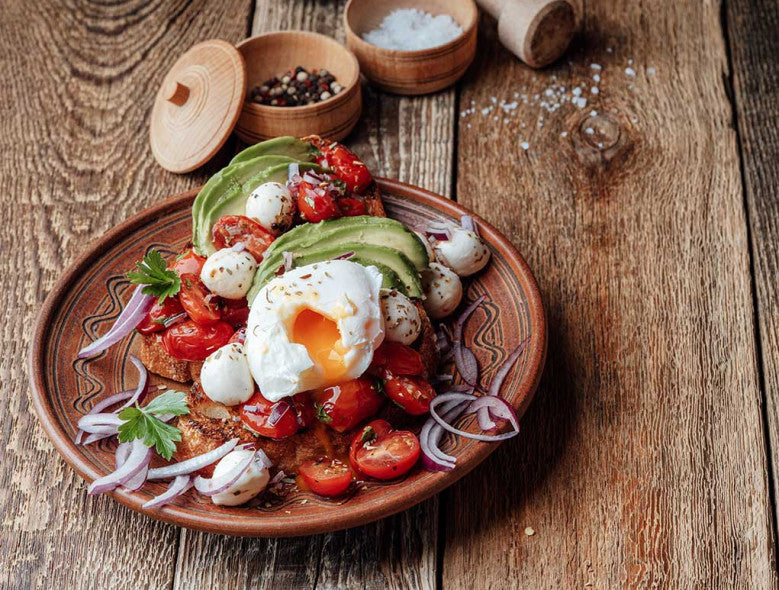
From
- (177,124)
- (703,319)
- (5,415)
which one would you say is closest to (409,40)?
(177,124)

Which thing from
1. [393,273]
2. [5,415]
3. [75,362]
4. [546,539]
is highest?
[393,273]

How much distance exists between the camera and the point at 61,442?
9.55ft

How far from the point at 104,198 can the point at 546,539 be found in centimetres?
248

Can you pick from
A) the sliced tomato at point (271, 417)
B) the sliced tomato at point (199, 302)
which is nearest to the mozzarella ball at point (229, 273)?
the sliced tomato at point (199, 302)

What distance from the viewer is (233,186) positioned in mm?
3418

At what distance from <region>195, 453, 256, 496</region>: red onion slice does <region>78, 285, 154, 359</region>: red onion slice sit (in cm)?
72

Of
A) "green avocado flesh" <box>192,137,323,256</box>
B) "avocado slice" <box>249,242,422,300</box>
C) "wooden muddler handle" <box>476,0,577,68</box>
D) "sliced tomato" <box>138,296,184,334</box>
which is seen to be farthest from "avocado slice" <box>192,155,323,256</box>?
"wooden muddler handle" <box>476,0,577,68</box>

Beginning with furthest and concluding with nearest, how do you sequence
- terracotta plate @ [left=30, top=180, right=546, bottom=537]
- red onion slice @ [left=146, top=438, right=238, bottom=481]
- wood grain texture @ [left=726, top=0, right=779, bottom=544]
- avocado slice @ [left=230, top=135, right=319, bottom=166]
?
1. wood grain texture @ [left=726, top=0, right=779, bottom=544]
2. avocado slice @ [left=230, top=135, right=319, bottom=166]
3. red onion slice @ [left=146, top=438, right=238, bottom=481]
4. terracotta plate @ [left=30, top=180, right=546, bottom=537]

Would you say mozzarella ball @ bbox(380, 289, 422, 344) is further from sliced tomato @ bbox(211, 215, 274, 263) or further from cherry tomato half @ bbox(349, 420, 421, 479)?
sliced tomato @ bbox(211, 215, 274, 263)

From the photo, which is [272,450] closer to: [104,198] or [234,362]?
[234,362]

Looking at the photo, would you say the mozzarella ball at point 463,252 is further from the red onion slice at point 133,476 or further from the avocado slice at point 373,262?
the red onion slice at point 133,476

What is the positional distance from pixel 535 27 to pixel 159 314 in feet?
7.75

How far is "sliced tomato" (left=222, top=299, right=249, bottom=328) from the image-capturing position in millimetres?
3178

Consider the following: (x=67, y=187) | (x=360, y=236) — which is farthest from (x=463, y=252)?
(x=67, y=187)
